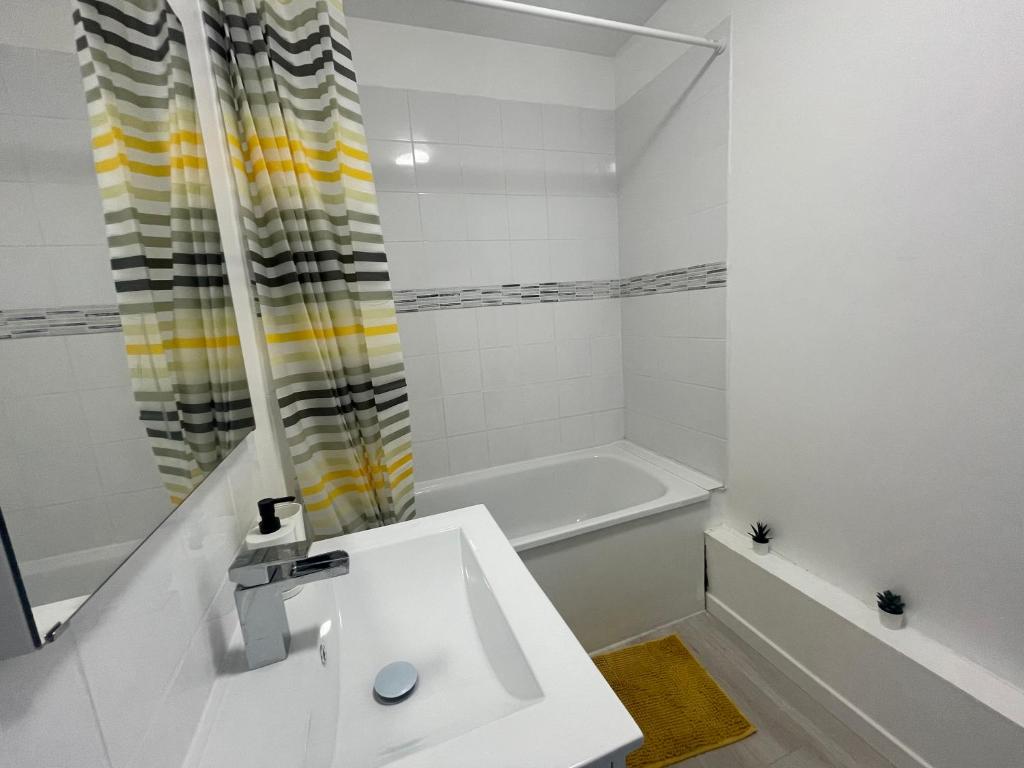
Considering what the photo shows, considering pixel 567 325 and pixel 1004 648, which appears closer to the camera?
pixel 1004 648

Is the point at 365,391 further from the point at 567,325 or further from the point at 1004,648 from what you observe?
the point at 1004,648

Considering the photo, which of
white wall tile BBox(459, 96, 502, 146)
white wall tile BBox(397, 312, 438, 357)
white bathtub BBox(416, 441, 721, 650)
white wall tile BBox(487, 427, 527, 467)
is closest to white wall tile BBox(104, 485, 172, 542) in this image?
white bathtub BBox(416, 441, 721, 650)

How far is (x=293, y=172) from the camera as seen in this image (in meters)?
1.02

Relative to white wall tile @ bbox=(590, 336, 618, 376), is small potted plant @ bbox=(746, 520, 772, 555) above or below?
below

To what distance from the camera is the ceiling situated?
159 cm

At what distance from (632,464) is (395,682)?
1620mm

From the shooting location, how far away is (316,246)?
107 cm

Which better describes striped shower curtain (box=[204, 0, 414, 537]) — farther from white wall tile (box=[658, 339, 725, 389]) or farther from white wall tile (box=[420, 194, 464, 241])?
white wall tile (box=[658, 339, 725, 389])

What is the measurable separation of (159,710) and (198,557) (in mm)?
177

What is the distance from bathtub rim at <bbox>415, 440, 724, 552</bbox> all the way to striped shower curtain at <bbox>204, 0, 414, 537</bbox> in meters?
0.60

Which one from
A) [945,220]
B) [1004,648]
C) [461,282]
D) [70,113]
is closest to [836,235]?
[945,220]

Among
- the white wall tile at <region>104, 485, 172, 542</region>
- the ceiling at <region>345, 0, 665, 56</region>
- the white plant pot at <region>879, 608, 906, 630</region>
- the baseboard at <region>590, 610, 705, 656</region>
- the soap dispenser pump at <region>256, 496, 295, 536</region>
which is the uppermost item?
the ceiling at <region>345, 0, 665, 56</region>

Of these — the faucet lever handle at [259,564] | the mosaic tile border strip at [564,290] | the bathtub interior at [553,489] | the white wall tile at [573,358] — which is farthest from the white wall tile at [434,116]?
the faucet lever handle at [259,564]

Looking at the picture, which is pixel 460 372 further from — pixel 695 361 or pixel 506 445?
pixel 695 361
